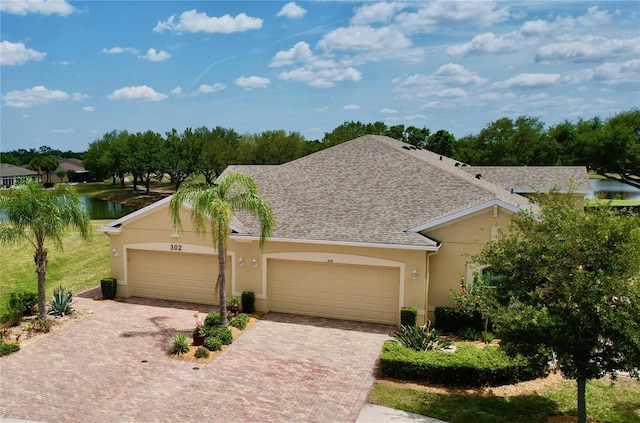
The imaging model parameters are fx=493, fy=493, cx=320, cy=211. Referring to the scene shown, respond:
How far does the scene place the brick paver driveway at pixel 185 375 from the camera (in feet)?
37.6

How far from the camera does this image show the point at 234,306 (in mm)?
18156

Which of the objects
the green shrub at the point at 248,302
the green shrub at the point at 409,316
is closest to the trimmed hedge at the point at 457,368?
the green shrub at the point at 409,316

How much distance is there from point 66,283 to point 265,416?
17.3m

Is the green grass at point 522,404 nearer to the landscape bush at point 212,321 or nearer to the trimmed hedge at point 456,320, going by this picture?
the trimmed hedge at point 456,320

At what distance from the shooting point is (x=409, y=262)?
1705cm

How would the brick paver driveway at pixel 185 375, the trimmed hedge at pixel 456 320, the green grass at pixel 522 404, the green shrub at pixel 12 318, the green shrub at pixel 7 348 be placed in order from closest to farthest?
the green grass at pixel 522 404 → the brick paver driveway at pixel 185 375 → the green shrub at pixel 7 348 → the trimmed hedge at pixel 456 320 → the green shrub at pixel 12 318

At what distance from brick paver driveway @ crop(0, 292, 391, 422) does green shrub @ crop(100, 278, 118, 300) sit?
7.53ft

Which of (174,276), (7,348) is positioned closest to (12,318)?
(7,348)

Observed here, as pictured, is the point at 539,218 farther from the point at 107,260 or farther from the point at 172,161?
the point at 172,161

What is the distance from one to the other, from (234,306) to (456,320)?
792 cm

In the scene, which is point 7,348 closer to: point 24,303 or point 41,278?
point 41,278

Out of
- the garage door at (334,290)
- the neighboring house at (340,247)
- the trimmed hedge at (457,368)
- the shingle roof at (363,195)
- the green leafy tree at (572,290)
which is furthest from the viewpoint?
the shingle roof at (363,195)

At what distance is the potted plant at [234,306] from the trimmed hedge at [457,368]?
265 inches

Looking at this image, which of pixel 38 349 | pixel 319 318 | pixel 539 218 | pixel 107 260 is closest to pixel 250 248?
pixel 319 318
